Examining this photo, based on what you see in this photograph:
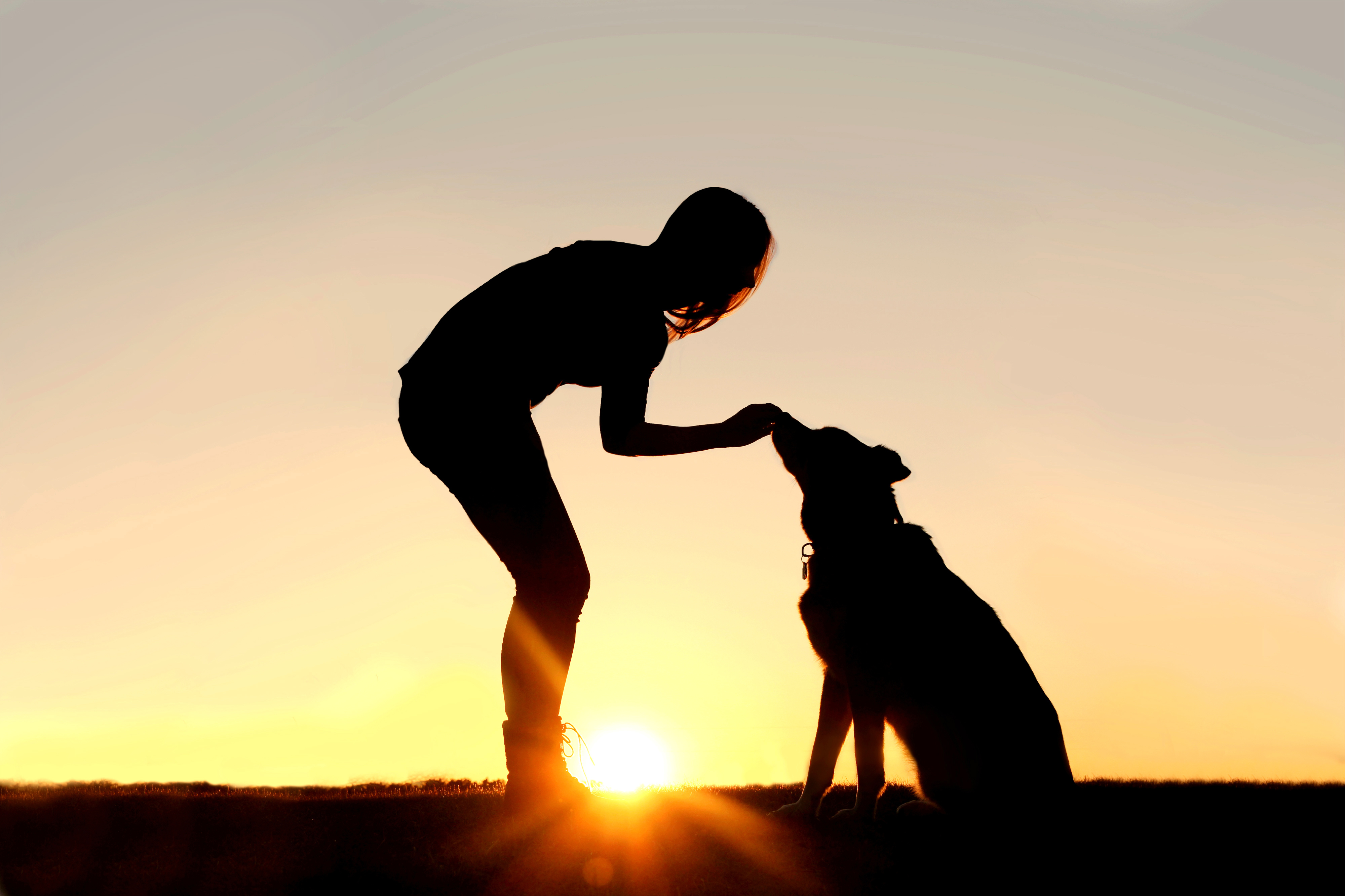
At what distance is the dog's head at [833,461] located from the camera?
540 centimetres

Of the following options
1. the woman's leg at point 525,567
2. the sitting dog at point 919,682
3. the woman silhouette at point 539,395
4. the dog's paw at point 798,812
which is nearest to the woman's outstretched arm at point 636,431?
the woman silhouette at point 539,395

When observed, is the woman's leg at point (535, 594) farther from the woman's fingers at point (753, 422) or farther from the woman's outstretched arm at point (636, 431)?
the woman's fingers at point (753, 422)

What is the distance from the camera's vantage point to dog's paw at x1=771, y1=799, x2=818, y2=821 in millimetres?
4504

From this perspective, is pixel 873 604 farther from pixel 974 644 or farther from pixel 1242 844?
pixel 1242 844

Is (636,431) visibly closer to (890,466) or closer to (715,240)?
(715,240)

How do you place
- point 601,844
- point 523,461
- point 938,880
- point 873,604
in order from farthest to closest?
point 873,604 → point 523,461 → point 601,844 → point 938,880

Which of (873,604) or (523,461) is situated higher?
(523,461)

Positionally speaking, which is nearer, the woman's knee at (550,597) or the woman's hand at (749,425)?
the woman's knee at (550,597)

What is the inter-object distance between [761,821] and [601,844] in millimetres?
1032

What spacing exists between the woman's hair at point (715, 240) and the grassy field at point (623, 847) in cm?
220

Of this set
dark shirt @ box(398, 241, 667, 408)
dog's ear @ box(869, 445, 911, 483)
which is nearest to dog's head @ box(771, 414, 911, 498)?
dog's ear @ box(869, 445, 911, 483)

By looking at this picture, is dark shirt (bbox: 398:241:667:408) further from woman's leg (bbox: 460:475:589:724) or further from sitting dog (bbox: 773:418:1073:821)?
sitting dog (bbox: 773:418:1073:821)

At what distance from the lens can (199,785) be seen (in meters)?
6.28

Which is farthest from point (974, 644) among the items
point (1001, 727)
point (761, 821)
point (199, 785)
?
point (199, 785)
